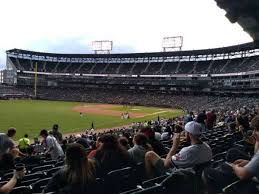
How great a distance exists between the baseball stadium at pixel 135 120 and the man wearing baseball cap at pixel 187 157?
0.02 m

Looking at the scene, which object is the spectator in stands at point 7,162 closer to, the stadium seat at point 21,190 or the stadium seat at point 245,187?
the stadium seat at point 21,190

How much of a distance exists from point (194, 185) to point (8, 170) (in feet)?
12.1

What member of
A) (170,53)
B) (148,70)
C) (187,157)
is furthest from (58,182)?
(148,70)

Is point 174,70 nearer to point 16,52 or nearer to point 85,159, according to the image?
point 16,52

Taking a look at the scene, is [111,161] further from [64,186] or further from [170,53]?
[170,53]

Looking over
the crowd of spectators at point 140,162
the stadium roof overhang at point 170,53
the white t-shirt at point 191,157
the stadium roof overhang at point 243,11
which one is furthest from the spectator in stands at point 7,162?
the stadium roof overhang at point 170,53

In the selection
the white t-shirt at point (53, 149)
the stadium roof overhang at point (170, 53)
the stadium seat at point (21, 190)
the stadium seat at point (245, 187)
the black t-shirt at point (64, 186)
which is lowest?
the white t-shirt at point (53, 149)

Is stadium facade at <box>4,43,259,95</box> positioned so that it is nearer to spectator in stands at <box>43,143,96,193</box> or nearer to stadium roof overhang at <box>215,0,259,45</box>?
stadium roof overhang at <box>215,0,259,45</box>

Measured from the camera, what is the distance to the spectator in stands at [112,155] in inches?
233

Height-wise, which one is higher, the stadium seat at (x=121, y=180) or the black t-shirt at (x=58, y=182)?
the black t-shirt at (x=58, y=182)

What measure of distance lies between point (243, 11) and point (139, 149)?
3.06m

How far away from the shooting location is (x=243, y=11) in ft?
18.5

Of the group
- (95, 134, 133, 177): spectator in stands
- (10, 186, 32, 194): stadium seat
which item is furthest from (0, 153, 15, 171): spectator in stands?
(95, 134, 133, 177): spectator in stands

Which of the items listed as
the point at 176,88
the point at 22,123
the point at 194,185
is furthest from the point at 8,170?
A: the point at 176,88
